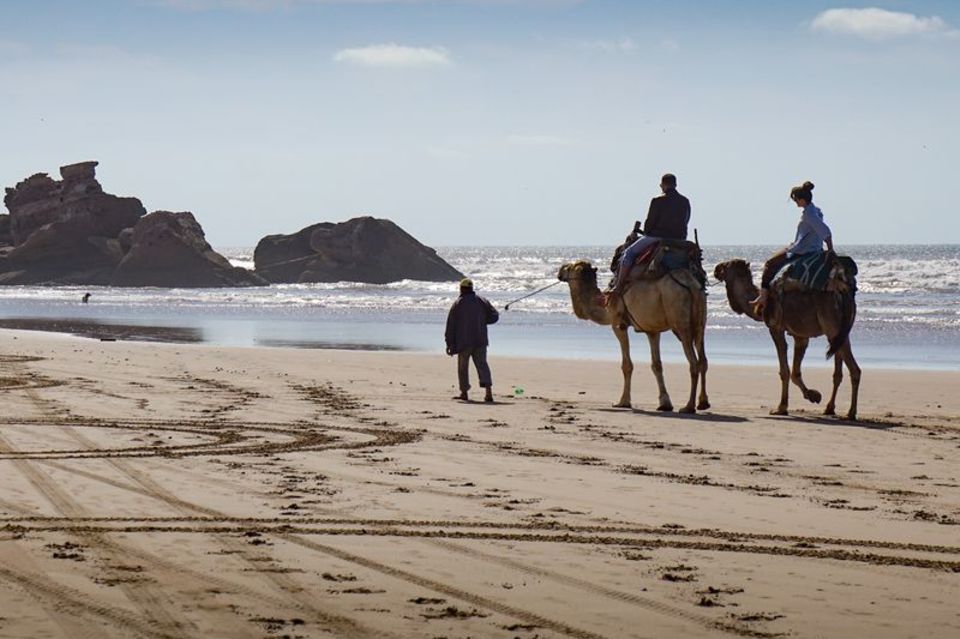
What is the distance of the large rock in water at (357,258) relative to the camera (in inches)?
4555

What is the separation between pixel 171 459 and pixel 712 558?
17.7 feet

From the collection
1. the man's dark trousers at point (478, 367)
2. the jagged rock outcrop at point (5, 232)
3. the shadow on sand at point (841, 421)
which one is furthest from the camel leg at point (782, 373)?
the jagged rock outcrop at point (5, 232)

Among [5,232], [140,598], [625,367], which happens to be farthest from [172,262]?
[140,598]

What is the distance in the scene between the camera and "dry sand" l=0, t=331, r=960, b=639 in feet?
22.5

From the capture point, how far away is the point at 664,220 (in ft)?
57.1

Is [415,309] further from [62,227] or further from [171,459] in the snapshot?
[62,227]

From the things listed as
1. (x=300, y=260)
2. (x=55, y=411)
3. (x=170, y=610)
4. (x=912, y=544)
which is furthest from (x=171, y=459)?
(x=300, y=260)

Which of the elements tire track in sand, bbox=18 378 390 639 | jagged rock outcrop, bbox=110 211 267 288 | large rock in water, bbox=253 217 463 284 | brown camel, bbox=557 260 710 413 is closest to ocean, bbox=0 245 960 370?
brown camel, bbox=557 260 710 413

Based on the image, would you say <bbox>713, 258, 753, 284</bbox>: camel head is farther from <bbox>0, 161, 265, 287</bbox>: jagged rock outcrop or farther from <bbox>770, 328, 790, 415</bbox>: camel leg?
<bbox>0, 161, 265, 287</bbox>: jagged rock outcrop

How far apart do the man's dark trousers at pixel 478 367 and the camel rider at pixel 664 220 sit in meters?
2.51

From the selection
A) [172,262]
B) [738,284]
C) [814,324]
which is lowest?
[814,324]

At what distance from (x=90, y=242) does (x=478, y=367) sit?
10891 centimetres

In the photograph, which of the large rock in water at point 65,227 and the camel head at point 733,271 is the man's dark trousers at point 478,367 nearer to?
the camel head at point 733,271

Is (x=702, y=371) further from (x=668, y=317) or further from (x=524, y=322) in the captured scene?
(x=524, y=322)
